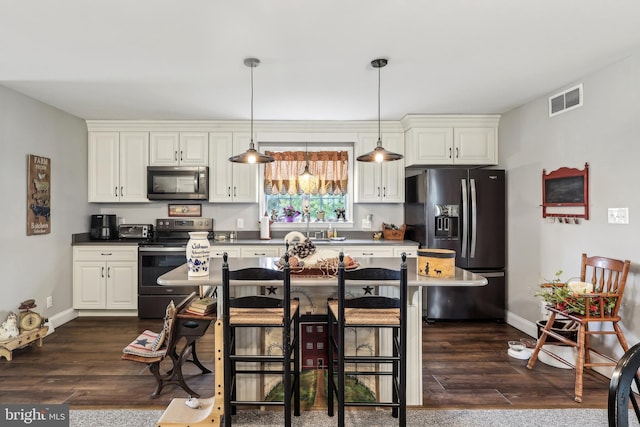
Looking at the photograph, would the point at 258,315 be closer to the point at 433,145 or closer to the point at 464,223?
the point at 464,223

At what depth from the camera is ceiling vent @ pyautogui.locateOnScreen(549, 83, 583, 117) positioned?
3.24 meters

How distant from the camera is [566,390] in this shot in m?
2.65

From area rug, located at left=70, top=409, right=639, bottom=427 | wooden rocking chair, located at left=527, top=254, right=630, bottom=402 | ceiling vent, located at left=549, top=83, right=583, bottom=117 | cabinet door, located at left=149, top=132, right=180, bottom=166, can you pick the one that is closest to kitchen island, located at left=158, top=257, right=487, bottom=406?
area rug, located at left=70, top=409, right=639, bottom=427

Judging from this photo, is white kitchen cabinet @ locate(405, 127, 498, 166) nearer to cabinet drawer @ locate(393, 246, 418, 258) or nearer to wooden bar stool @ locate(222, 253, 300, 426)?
cabinet drawer @ locate(393, 246, 418, 258)

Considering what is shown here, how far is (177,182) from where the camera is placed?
4.64 metres

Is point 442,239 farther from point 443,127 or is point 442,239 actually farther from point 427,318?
point 443,127

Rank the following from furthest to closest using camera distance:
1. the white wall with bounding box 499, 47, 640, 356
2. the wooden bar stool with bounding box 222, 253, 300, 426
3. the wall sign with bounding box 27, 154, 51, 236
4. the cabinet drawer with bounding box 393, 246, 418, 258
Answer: the cabinet drawer with bounding box 393, 246, 418, 258 → the wall sign with bounding box 27, 154, 51, 236 → the white wall with bounding box 499, 47, 640, 356 → the wooden bar stool with bounding box 222, 253, 300, 426

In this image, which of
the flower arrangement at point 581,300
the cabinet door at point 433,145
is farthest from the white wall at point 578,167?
the cabinet door at point 433,145

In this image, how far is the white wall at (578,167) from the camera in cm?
273

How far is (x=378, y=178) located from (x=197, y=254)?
3.04 meters

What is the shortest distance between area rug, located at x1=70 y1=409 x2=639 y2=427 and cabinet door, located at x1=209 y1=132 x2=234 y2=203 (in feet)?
9.24

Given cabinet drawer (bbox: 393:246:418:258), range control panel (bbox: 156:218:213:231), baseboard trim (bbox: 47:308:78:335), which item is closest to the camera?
baseboard trim (bbox: 47:308:78:335)

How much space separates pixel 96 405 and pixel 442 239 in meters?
3.52

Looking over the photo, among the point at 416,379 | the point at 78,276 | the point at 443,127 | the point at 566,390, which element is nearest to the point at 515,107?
the point at 443,127
